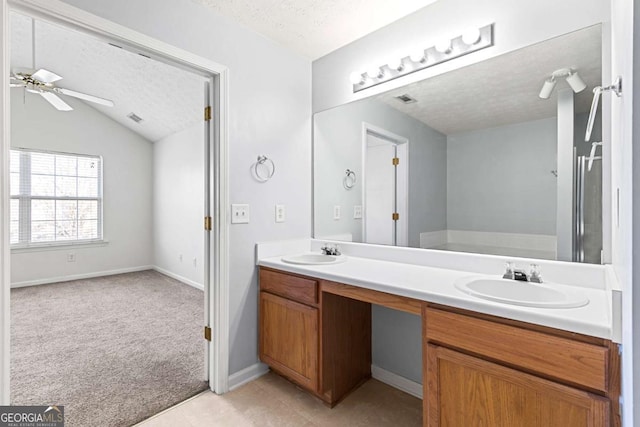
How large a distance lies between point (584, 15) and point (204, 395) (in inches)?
107

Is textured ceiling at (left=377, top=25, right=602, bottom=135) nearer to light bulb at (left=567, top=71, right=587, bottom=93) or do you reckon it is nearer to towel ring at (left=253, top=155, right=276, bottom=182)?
light bulb at (left=567, top=71, right=587, bottom=93)

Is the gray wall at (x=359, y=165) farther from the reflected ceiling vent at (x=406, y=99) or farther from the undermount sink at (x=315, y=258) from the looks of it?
the undermount sink at (x=315, y=258)

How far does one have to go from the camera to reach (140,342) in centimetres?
263

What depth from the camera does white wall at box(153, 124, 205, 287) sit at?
4398 millimetres

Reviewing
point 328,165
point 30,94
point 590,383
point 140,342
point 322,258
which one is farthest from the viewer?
point 30,94

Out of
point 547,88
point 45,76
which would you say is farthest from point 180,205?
point 547,88

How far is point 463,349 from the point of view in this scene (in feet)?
3.76

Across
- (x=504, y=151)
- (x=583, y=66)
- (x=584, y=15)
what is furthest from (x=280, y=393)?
(x=584, y=15)

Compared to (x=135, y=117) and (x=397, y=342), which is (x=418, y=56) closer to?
(x=397, y=342)

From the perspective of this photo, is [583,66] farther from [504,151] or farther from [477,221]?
[477,221]

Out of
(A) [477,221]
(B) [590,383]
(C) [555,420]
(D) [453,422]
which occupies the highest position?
(A) [477,221]

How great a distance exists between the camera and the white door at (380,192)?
2.07 m

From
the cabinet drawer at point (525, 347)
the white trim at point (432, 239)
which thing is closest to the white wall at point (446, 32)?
the white trim at point (432, 239)

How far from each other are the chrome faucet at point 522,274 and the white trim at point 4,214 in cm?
211
